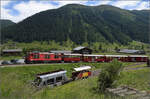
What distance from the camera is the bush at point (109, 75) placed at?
68.8ft

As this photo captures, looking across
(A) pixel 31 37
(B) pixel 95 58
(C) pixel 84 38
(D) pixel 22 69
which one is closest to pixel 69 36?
(C) pixel 84 38

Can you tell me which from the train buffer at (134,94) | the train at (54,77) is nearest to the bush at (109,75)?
the train buffer at (134,94)

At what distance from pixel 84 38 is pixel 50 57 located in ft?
470

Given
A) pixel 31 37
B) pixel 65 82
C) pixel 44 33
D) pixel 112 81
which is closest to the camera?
pixel 112 81

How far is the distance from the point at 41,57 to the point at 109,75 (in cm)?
2604

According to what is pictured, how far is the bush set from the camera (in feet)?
68.8

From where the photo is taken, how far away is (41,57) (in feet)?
139

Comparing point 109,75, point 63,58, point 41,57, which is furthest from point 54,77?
point 63,58

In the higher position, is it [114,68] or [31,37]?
[31,37]

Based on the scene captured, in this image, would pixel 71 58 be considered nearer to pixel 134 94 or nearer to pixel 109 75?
pixel 109 75

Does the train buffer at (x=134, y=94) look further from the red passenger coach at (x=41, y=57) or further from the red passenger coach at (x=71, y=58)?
the red passenger coach at (x=71, y=58)

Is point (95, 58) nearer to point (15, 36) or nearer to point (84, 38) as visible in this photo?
point (84, 38)

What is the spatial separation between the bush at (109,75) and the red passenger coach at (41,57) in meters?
24.9

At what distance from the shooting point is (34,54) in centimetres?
4125
